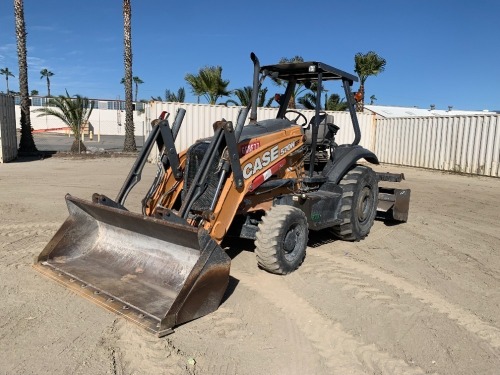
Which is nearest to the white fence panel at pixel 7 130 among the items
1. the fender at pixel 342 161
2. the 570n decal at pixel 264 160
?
the fender at pixel 342 161

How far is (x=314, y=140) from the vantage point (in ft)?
19.0

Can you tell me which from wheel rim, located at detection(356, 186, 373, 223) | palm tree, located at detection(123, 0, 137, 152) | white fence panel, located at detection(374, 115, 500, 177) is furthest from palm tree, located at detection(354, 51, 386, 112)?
wheel rim, located at detection(356, 186, 373, 223)

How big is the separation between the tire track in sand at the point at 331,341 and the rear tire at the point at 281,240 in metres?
0.24

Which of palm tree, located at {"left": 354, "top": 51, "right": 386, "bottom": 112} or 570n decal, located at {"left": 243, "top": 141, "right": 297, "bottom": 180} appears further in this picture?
palm tree, located at {"left": 354, "top": 51, "right": 386, "bottom": 112}

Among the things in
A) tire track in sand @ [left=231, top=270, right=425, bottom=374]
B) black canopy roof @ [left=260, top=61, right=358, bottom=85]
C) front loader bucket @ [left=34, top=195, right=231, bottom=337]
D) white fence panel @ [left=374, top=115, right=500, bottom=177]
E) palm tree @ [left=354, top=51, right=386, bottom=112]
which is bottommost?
tire track in sand @ [left=231, top=270, right=425, bottom=374]

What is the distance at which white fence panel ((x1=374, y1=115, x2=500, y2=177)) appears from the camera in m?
16.1

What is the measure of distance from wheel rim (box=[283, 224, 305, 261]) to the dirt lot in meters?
0.27

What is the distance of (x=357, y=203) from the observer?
21.1ft

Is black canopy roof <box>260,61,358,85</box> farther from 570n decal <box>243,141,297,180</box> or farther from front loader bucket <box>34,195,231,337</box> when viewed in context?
front loader bucket <box>34,195,231,337</box>

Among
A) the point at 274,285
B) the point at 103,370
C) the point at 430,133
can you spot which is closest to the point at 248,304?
the point at 274,285

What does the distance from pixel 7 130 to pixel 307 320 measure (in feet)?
54.6

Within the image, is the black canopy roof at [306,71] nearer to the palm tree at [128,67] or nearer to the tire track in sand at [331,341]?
the tire track in sand at [331,341]

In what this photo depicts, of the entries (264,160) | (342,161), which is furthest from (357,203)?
(264,160)

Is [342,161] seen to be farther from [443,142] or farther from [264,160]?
[443,142]
